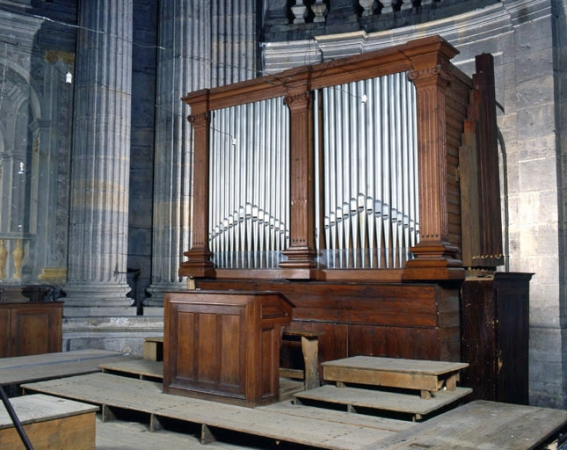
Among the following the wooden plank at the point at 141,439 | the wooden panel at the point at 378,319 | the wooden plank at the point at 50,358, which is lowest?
the wooden plank at the point at 141,439

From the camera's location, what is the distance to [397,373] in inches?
226

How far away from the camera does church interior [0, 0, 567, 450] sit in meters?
5.74

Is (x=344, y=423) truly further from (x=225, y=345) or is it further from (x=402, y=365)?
(x=225, y=345)

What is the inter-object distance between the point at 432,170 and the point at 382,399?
→ 233cm

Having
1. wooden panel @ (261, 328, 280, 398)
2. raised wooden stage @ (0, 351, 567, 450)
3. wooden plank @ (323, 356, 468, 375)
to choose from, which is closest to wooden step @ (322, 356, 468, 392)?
wooden plank @ (323, 356, 468, 375)

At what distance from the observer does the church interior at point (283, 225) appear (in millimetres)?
5742

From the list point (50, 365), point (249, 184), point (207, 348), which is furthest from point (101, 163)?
point (207, 348)

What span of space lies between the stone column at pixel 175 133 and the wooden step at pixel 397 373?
200 inches

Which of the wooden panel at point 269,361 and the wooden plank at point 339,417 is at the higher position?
the wooden panel at point 269,361

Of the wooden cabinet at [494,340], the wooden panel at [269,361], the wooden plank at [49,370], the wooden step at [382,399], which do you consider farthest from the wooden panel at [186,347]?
the wooden cabinet at [494,340]

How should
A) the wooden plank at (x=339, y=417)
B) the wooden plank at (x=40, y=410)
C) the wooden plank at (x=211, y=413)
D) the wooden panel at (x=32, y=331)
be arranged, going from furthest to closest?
the wooden panel at (x=32, y=331), the wooden plank at (x=339, y=417), the wooden plank at (x=211, y=413), the wooden plank at (x=40, y=410)

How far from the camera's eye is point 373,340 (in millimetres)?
6805

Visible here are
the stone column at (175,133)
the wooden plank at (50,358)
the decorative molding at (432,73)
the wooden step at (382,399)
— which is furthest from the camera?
the stone column at (175,133)

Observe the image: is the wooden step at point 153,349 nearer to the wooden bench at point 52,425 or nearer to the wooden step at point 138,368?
the wooden step at point 138,368
